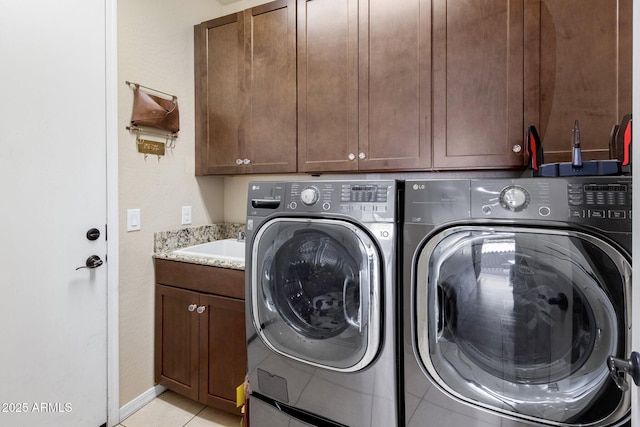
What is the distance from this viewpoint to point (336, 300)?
1.19 m

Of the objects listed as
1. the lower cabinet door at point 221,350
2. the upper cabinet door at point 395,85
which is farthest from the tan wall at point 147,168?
the upper cabinet door at point 395,85

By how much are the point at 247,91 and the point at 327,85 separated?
1.80 ft

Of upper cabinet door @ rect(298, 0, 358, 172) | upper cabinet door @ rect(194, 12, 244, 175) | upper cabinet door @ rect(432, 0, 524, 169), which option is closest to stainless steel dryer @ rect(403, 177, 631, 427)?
upper cabinet door @ rect(432, 0, 524, 169)

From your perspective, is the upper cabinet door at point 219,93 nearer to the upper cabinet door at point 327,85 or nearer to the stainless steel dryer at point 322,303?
the upper cabinet door at point 327,85

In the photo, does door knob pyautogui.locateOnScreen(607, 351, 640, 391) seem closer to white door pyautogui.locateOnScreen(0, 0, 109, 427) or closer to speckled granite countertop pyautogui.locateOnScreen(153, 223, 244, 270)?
speckled granite countertop pyautogui.locateOnScreen(153, 223, 244, 270)

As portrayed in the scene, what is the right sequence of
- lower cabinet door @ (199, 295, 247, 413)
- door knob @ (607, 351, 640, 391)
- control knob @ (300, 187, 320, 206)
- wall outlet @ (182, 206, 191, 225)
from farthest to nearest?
wall outlet @ (182, 206, 191, 225) → lower cabinet door @ (199, 295, 247, 413) → control knob @ (300, 187, 320, 206) → door knob @ (607, 351, 640, 391)

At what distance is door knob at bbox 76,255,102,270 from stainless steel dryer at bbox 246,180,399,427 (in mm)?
883

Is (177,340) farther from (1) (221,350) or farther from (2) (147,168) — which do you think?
(2) (147,168)

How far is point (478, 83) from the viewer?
144cm

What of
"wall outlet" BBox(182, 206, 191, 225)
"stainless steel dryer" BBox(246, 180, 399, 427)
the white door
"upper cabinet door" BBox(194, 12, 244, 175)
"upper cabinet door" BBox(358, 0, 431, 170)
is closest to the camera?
"stainless steel dryer" BBox(246, 180, 399, 427)

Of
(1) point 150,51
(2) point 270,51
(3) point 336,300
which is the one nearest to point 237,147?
(2) point 270,51

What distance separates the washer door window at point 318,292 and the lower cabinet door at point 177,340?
2.29 feet

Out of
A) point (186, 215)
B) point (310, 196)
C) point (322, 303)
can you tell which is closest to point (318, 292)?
point (322, 303)

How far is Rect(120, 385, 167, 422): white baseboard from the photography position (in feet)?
5.82
